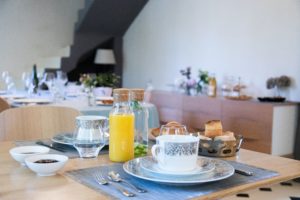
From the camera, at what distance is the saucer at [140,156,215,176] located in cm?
100

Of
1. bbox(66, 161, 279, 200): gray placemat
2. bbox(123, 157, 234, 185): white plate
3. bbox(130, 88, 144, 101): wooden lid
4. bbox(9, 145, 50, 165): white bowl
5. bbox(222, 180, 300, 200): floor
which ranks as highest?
bbox(130, 88, 144, 101): wooden lid

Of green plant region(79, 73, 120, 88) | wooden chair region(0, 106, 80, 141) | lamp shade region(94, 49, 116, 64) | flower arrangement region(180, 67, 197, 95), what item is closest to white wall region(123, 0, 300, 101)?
flower arrangement region(180, 67, 197, 95)

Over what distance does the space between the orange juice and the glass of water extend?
0.25 ft

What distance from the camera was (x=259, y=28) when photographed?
A: 4211 mm

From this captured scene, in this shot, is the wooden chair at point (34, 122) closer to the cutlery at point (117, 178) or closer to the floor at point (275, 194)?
the cutlery at point (117, 178)

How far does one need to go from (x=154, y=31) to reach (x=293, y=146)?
2.86 m

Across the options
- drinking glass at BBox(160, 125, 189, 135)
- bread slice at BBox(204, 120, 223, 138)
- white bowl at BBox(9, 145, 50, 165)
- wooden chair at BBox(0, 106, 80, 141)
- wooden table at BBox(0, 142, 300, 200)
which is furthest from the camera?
wooden chair at BBox(0, 106, 80, 141)

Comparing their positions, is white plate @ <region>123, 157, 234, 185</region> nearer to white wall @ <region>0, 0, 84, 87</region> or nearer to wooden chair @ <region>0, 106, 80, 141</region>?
wooden chair @ <region>0, 106, 80, 141</region>

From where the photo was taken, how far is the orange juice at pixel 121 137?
3.94 ft

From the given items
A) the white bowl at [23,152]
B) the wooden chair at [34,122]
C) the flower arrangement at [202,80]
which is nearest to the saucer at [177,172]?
the white bowl at [23,152]

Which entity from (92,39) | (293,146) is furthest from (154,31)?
(293,146)

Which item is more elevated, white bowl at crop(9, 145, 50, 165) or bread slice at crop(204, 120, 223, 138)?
bread slice at crop(204, 120, 223, 138)

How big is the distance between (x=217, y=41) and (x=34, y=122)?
3323 mm

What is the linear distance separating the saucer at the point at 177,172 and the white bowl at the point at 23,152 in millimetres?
332
